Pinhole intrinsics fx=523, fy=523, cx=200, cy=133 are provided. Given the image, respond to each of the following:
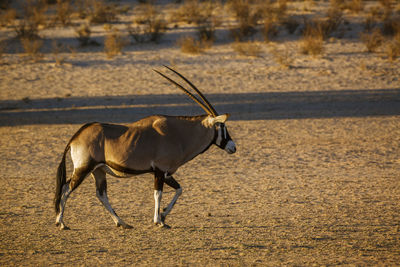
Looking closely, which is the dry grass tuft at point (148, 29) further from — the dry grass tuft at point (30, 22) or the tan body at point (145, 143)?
the tan body at point (145, 143)

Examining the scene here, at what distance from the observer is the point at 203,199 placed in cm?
784

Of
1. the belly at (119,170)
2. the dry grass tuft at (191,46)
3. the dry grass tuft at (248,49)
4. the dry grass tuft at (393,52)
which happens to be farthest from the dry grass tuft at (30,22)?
the belly at (119,170)

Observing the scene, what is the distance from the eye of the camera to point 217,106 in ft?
46.3

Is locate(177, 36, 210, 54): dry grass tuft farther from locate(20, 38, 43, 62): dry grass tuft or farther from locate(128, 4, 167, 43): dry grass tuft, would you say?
locate(20, 38, 43, 62): dry grass tuft

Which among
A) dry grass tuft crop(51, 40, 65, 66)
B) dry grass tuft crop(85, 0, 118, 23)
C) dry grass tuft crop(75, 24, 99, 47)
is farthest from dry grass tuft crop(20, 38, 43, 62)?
dry grass tuft crop(85, 0, 118, 23)

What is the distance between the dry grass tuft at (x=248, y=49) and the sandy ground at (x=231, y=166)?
1.17 ft

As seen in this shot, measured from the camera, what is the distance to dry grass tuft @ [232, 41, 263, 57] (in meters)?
18.9

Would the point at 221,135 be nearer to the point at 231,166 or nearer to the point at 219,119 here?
the point at 219,119

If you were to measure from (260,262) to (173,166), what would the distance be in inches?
62.6

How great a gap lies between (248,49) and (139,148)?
1339cm

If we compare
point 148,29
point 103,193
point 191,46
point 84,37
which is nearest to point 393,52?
point 191,46

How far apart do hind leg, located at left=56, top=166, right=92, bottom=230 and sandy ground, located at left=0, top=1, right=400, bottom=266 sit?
14cm

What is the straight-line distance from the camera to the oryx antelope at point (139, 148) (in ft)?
20.5

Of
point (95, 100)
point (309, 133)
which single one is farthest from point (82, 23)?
point (309, 133)
